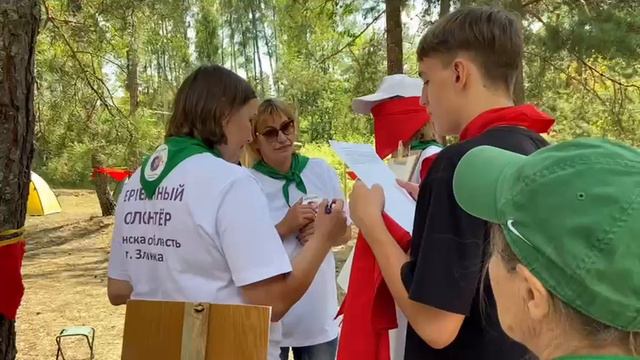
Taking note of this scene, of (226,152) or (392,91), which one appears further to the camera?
(392,91)

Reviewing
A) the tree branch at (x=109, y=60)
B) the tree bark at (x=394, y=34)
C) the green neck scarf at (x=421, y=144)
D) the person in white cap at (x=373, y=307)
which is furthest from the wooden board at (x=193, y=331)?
the tree bark at (x=394, y=34)

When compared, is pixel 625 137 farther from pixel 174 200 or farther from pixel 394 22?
pixel 174 200

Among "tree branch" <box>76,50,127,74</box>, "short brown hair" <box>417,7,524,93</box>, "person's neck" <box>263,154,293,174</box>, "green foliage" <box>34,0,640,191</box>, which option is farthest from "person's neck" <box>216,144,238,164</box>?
"tree branch" <box>76,50,127,74</box>

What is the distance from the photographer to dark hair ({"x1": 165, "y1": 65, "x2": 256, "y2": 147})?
176 cm

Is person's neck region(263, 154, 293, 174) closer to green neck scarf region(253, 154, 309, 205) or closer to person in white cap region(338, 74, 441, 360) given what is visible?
green neck scarf region(253, 154, 309, 205)

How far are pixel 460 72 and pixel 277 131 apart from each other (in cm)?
139

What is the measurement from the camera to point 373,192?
149cm

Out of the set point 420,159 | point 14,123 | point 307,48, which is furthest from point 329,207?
point 307,48

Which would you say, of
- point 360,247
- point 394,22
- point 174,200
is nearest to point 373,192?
point 360,247

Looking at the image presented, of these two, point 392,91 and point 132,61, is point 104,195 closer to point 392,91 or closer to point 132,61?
point 132,61

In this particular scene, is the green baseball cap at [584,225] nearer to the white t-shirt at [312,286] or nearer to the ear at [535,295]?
the ear at [535,295]

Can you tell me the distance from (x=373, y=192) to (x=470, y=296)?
14.4 inches

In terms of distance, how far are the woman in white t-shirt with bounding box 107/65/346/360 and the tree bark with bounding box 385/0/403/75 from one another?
18.2 ft

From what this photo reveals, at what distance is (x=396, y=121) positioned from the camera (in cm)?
202
